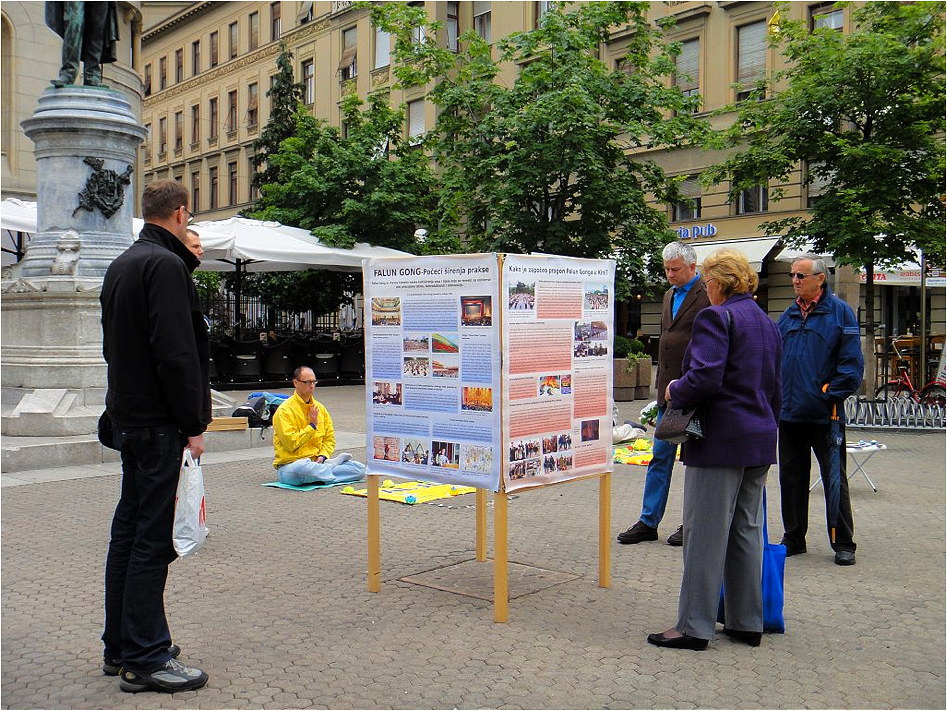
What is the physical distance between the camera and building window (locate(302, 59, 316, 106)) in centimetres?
4922

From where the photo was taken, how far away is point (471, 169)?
20.9 meters

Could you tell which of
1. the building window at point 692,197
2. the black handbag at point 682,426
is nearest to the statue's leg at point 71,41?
the black handbag at point 682,426

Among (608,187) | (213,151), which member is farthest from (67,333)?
(213,151)

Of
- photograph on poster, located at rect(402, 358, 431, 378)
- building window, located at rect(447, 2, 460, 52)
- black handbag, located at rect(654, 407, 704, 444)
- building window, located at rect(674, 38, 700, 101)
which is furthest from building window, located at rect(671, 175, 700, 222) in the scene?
black handbag, located at rect(654, 407, 704, 444)

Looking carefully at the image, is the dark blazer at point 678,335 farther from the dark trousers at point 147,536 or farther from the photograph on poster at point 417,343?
the dark trousers at point 147,536

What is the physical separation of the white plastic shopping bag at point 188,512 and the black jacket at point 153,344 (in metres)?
0.25

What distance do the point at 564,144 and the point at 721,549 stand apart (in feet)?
51.8

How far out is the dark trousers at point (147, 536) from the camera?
4.26m

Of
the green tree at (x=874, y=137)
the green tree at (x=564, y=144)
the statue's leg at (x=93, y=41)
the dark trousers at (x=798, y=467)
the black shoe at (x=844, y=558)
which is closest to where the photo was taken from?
the black shoe at (x=844, y=558)

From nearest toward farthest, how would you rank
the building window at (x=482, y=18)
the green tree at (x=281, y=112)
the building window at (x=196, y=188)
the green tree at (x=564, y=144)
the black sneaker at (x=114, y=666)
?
1. the black sneaker at (x=114, y=666)
2. the green tree at (x=564, y=144)
3. the building window at (x=482, y=18)
4. the green tree at (x=281, y=112)
5. the building window at (x=196, y=188)

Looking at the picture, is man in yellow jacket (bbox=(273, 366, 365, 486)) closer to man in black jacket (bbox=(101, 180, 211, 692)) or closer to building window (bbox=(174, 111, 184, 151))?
man in black jacket (bbox=(101, 180, 211, 692))

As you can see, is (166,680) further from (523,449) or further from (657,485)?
(657,485)

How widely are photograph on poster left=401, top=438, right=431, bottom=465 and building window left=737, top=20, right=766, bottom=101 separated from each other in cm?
2702

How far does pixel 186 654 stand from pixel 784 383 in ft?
13.7
